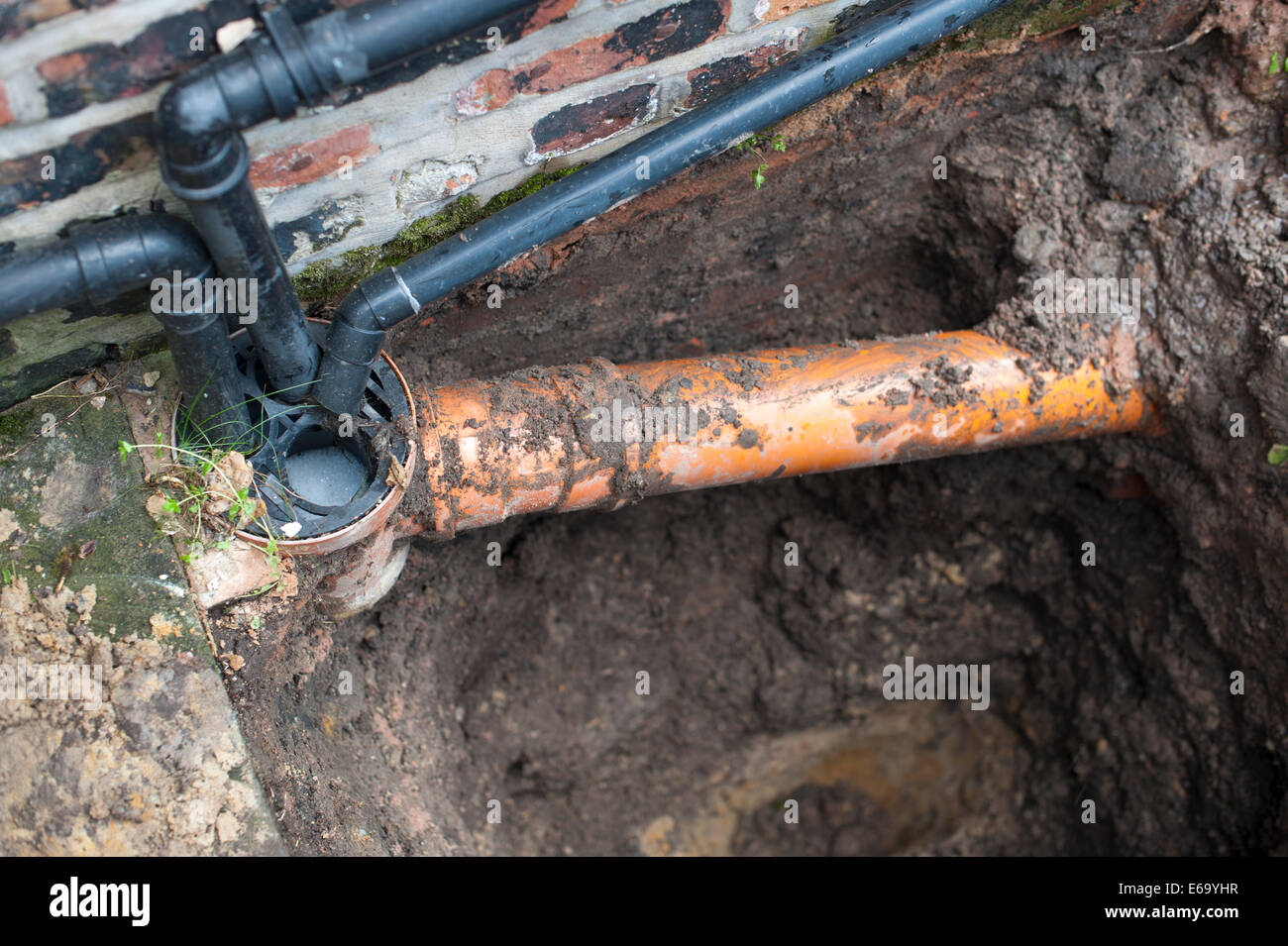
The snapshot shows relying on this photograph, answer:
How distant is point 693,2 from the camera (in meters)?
2.15

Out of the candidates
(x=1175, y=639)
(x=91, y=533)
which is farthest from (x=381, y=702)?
(x=1175, y=639)

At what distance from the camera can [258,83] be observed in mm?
1618

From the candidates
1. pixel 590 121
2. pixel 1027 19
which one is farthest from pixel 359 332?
pixel 1027 19

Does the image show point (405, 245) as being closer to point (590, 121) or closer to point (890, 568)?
point (590, 121)

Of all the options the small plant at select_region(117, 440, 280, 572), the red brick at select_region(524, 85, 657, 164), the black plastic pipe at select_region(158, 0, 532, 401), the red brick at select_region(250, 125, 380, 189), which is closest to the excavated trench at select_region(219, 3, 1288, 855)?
the small plant at select_region(117, 440, 280, 572)

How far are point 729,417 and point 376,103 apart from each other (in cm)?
110

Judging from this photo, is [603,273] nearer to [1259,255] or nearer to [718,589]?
[718,589]

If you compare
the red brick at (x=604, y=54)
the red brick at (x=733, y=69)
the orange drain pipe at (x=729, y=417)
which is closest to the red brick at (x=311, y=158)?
the red brick at (x=604, y=54)

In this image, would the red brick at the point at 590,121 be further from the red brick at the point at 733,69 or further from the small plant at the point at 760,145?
the small plant at the point at 760,145

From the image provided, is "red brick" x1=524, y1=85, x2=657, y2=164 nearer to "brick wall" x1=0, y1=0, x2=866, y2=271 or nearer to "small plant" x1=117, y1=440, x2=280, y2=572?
"brick wall" x1=0, y1=0, x2=866, y2=271

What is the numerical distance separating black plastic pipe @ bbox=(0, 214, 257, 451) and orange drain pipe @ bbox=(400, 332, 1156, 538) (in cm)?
53

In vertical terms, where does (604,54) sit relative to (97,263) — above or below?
above

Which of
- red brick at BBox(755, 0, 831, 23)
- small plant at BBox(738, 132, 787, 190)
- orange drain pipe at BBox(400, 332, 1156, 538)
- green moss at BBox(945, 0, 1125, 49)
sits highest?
green moss at BBox(945, 0, 1125, 49)

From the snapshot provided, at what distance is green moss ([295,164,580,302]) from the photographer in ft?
7.48
